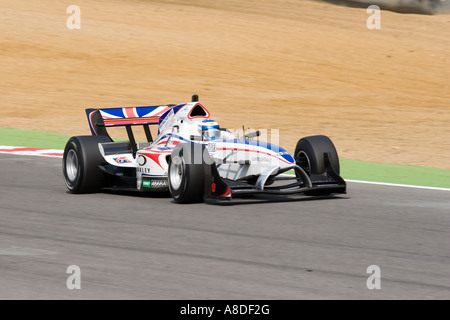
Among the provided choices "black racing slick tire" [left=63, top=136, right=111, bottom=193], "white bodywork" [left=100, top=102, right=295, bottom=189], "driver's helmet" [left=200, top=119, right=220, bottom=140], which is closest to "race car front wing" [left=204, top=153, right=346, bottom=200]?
"white bodywork" [left=100, top=102, right=295, bottom=189]

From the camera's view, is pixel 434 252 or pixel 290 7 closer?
pixel 434 252

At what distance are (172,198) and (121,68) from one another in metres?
15.6

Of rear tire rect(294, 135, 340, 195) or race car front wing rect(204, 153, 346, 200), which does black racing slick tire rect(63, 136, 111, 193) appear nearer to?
race car front wing rect(204, 153, 346, 200)

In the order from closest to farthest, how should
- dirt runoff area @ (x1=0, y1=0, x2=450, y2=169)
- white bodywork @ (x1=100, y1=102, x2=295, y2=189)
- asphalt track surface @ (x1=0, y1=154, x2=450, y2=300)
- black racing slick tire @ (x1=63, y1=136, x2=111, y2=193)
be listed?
1. asphalt track surface @ (x1=0, y1=154, x2=450, y2=300)
2. white bodywork @ (x1=100, y1=102, x2=295, y2=189)
3. black racing slick tire @ (x1=63, y1=136, x2=111, y2=193)
4. dirt runoff area @ (x1=0, y1=0, x2=450, y2=169)

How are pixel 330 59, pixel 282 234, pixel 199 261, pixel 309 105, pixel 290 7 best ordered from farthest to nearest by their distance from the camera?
pixel 290 7, pixel 330 59, pixel 309 105, pixel 282 234, pixel 199 261

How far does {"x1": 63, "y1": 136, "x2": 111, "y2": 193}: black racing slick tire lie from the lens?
10.3 meters

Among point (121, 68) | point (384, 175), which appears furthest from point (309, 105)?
point (384, 175)

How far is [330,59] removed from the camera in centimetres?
2756

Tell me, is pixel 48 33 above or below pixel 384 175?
above

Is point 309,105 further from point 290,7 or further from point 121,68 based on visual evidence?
point 290,7

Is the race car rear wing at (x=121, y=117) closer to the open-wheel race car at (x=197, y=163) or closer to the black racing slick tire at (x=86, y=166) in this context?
the open-wheel race car at (x=197, y=163)

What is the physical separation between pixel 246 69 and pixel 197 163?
54.8ft

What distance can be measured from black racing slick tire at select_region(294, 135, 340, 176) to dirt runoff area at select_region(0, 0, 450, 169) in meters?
3.72

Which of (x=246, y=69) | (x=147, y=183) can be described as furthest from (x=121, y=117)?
Answer: (x=246, y=69)
